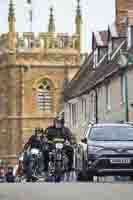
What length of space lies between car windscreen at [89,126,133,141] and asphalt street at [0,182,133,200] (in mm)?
2670

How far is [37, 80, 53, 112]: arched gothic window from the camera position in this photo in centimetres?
8106

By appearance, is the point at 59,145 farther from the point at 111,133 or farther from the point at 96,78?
the point at 96,78

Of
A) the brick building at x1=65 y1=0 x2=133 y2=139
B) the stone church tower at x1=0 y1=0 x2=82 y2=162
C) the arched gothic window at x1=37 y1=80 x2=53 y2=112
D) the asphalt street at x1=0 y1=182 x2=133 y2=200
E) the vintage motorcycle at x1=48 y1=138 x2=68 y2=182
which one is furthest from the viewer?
the arched gothic window at x1=37 y1=80 x2=53 y2=112

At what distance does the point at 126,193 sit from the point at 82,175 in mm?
5573

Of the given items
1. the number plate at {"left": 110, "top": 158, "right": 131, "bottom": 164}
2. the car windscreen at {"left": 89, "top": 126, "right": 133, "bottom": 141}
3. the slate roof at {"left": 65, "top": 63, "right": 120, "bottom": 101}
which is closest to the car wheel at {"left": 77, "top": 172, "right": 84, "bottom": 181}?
the car windscreen at {"left": 89, "top": 126, "right": 133, "bottom": 141}

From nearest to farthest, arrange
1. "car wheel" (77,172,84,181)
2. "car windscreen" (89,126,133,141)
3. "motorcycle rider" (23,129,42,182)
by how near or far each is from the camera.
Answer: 1. "car windscreen" (89,126,133,141)
2. "car wheel" (77,172,84,181)
3. "motorcycle rider" (23,129,42,182)

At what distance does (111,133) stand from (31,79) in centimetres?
5753

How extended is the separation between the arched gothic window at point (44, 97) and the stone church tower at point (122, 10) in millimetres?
34690

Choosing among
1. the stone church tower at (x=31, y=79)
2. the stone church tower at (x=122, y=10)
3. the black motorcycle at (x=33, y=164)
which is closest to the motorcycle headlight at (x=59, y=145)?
the black motorcycle at (x=33, y=164)

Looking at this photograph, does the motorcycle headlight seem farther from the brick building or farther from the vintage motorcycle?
the brick building

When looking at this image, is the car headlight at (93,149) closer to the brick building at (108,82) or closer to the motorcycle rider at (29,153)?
the motorcycle rider at (29,153)

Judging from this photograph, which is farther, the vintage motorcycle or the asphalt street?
the vintage motorcycle

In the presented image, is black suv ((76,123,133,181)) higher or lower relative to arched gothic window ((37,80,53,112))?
lower

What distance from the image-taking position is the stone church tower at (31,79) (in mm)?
80188
